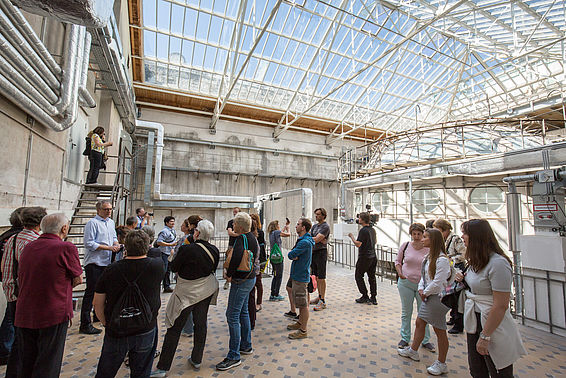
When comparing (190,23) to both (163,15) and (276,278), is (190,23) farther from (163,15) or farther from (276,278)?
(276,278)

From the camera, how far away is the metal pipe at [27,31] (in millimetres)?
3004

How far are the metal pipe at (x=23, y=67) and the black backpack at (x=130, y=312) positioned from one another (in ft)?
10.6

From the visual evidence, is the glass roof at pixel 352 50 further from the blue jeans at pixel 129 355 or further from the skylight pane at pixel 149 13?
the blue jeans at pixel 129 355

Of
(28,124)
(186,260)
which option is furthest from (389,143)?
(28,124)

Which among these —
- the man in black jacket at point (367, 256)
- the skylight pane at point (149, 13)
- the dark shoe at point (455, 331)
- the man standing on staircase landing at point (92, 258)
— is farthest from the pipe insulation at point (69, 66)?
the skylight pane at point (149, 13)

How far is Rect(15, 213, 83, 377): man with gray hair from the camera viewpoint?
7.33 ft

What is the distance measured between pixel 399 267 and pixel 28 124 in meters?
6.75

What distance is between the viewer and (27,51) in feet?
11.4

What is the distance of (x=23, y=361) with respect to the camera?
2291 millimetres

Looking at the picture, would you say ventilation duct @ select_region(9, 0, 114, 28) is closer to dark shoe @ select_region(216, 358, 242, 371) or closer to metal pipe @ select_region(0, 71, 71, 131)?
metal pipe @ select_region(0, 71, 71, 131)

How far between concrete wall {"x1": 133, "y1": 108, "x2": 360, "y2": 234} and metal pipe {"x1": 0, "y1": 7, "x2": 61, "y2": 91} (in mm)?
12239

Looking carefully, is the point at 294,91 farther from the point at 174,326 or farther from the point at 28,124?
the point at 174,326

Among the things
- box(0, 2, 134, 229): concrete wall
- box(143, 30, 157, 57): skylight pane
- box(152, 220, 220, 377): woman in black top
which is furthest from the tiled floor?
box(143, 30, 157, 57): skylight pane

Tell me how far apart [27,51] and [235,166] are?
16.0 metres
